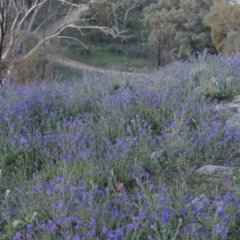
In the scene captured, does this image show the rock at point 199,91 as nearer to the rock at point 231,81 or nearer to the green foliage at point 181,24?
the rock at point 231,81

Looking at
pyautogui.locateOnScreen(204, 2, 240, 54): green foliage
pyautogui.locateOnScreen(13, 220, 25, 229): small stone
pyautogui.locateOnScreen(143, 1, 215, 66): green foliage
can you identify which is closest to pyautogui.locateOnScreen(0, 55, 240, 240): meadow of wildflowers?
pyautogui.locateOnScreen(13, 220, 25, 229): small stone

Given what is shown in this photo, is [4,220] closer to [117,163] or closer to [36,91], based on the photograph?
[117,163]

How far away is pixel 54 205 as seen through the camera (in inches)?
87.6

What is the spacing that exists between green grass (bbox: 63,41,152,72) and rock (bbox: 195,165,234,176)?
3109 centimetres

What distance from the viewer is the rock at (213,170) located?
271cm

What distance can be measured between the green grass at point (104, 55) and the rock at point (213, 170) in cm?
3109

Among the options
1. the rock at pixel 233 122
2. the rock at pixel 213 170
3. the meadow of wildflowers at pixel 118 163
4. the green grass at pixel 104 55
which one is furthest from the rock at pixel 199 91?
the green grass at pixel 104 55

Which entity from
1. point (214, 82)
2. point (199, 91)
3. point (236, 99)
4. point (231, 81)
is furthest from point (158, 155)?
point (231, 81)

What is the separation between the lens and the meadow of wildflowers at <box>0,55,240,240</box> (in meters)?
2.12

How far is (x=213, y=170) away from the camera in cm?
274

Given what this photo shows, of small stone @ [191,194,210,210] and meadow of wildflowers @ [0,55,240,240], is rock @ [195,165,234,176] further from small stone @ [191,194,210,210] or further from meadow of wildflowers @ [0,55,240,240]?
small stone @ [191,194,210,210]

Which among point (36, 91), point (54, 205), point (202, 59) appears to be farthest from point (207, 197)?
point (202, 59)

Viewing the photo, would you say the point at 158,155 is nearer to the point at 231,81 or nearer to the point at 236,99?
the point at 236,99

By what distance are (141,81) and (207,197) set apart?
2.58 meters
